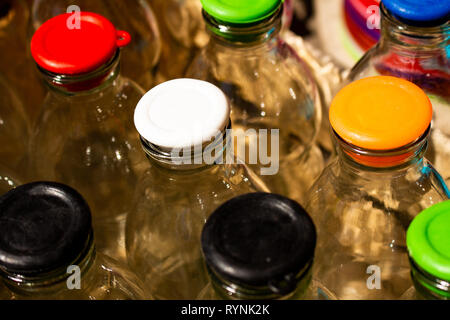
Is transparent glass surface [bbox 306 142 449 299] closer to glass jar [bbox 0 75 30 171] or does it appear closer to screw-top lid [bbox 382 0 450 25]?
screw-top lid [bbox 382 0 450 25]

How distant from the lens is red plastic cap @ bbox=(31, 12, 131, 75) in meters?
0.56

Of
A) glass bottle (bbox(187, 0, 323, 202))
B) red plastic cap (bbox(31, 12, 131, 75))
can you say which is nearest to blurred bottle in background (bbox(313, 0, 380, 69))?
glass bottle (bbox(187, 0, 323, 202))

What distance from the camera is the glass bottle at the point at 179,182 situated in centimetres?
49

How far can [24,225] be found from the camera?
0.46 metres

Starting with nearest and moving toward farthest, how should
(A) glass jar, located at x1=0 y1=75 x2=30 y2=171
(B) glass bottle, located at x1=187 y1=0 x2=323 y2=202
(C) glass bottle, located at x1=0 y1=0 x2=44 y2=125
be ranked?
(B) glass bottle, located at x1=187 y1=0 x2=323 y2=202 < (A) glass jar, located at x1=0 y1=75 x2=30 y2=171 < (C) glass bottle, located at x1=0 y1=0 x2=44 y2=125

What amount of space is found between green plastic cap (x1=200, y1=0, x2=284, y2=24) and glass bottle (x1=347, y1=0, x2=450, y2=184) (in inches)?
4.4

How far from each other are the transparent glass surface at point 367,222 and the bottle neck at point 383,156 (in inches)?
0.6

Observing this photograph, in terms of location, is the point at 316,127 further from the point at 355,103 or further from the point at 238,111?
the point at 355,103

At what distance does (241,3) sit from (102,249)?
0.99 feet

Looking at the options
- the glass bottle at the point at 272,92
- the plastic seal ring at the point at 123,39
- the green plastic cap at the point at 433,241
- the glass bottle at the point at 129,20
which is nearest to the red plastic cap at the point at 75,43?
the plastic seal ring at the point at 123,39

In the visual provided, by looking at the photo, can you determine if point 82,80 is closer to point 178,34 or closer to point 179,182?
point 179,182

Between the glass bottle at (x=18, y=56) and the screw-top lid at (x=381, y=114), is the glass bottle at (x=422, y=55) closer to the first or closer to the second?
the screw-top lid at (x=381, y=114)
